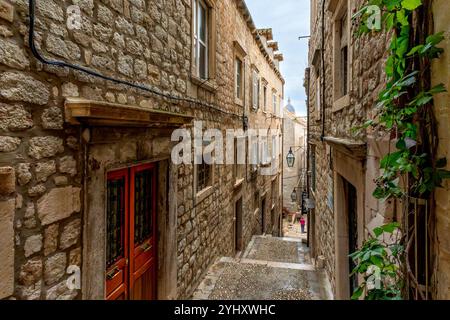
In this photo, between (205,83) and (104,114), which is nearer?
(104,114)

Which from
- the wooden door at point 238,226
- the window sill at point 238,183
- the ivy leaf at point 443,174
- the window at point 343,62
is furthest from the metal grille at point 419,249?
the wooden door at point 238,226

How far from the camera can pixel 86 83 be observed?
231cm

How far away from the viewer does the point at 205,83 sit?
17.1 ft

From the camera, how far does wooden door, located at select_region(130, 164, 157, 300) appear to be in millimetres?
3369

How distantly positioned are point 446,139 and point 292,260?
837 centimetres

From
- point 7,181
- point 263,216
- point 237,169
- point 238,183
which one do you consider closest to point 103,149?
point 7,181

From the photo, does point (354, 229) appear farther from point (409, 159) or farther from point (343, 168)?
point (409, 159)

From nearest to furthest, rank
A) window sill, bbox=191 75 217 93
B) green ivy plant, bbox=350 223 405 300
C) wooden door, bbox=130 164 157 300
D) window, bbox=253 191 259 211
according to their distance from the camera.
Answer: green ivy plant, bbox=350 223 405 300
wooden door, bbox=130 164 157 300
window sill, bbox=191 75 217 93
window, bbox=253 191 259 211

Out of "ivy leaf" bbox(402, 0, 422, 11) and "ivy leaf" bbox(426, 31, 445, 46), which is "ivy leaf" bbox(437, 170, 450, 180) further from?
"ivy leaf" bbox(402, 0, 422, 11)

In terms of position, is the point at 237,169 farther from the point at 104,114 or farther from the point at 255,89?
the point at 104,114

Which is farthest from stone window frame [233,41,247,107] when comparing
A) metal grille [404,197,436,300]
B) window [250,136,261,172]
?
metal grille [404,197,436,300]

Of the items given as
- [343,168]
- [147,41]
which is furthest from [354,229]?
[147,41]

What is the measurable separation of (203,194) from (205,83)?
207 cm

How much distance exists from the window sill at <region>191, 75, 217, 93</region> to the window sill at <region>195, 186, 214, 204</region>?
1954mm
